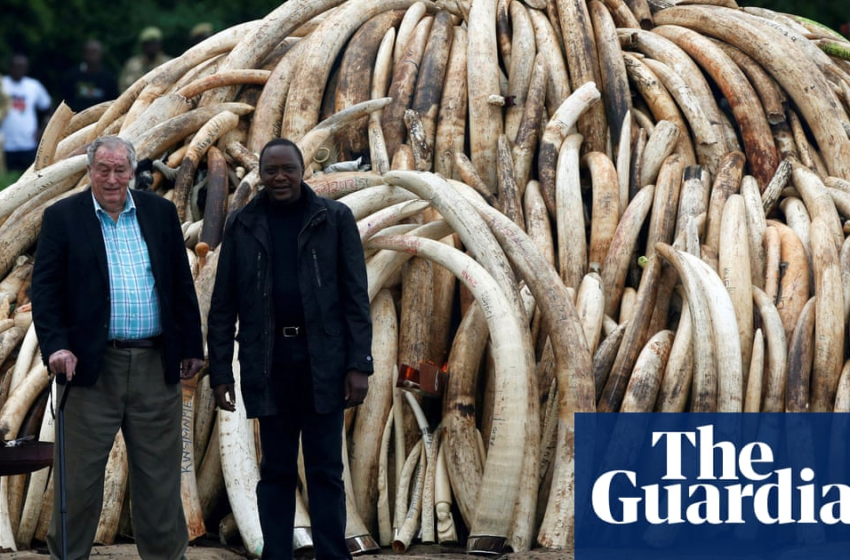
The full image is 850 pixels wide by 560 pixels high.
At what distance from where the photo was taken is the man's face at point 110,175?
7.35 metres

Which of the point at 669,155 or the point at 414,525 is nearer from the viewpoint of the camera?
the point at 414,525

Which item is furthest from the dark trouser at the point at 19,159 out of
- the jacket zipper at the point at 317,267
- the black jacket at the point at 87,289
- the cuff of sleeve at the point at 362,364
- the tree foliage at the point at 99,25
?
the cuff of sleeve at the point at 362,364

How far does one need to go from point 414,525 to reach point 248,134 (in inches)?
129

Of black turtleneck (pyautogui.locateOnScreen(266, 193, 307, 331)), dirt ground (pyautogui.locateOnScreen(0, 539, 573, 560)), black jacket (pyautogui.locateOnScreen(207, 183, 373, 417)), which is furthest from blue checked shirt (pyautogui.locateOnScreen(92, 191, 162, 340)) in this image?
dirt ground (pyautogui.locateOnScreen(0, 539, 573, 560))

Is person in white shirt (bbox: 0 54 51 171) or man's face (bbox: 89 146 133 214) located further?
person in white shirt (bbox: 0 54 51 171)

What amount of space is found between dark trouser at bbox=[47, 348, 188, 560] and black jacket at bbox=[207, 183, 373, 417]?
11.8 inches

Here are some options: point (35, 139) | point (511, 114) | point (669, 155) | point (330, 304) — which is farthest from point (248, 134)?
point (35, 139)

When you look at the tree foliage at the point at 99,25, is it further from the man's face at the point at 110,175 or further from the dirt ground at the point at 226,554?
the man's face at the point at 110,175

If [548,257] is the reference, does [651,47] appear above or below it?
above

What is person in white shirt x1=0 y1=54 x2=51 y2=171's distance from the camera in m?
20.4

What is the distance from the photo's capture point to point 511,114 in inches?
436

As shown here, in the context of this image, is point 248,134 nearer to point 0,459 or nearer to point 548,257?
point 548,257

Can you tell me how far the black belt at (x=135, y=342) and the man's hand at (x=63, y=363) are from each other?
19 cm

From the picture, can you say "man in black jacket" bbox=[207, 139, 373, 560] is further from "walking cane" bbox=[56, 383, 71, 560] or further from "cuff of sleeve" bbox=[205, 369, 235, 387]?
"walking cane" bbox=[56, 383, 71, 560]
